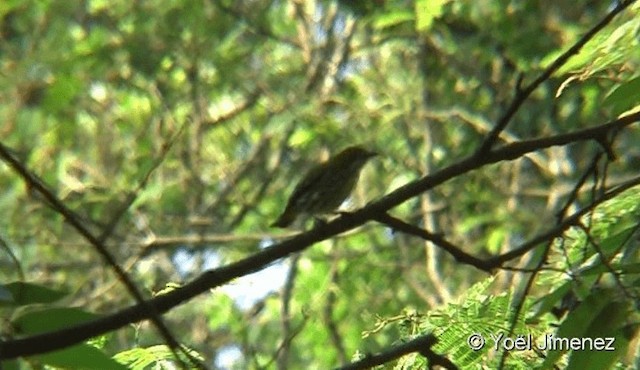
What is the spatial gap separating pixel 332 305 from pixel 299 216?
8.70 ft

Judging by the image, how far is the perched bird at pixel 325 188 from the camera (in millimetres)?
4383

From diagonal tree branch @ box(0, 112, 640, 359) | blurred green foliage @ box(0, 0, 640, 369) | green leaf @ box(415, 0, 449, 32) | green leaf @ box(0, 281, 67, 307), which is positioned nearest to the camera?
diagonal tree branch @ box(0, 112, 640, 359)

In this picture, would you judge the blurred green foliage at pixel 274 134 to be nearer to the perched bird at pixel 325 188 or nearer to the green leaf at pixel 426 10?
the green leaf at pixel 426 10

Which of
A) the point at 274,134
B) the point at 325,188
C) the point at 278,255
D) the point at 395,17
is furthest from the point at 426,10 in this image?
the point at 278,255

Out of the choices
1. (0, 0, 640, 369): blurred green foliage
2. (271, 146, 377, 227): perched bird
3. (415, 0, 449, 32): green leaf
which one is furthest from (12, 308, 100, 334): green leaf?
(0, 0, 640, 369): blurred green foliage

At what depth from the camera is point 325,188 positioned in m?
4.48

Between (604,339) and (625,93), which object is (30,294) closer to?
(604,339)

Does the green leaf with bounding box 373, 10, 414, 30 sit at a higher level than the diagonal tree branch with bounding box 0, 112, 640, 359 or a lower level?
higher

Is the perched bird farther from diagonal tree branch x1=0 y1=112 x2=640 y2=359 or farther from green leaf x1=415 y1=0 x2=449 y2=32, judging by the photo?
diagonal tree branch x1=0 y1=112 x2=640 y2=359

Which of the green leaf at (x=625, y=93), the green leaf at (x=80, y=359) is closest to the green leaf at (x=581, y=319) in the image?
the green leaf at (x=625, y=93)

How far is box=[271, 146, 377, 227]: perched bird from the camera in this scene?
173 inches

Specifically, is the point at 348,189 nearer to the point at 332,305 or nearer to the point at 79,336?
the point at 332,305

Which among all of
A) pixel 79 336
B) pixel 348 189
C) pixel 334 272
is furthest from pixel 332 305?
pixel 79 336

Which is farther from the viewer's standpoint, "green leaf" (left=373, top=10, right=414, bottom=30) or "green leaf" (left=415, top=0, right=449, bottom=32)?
"green leaf" (left=373, top=10, right=414, bottom=30)
